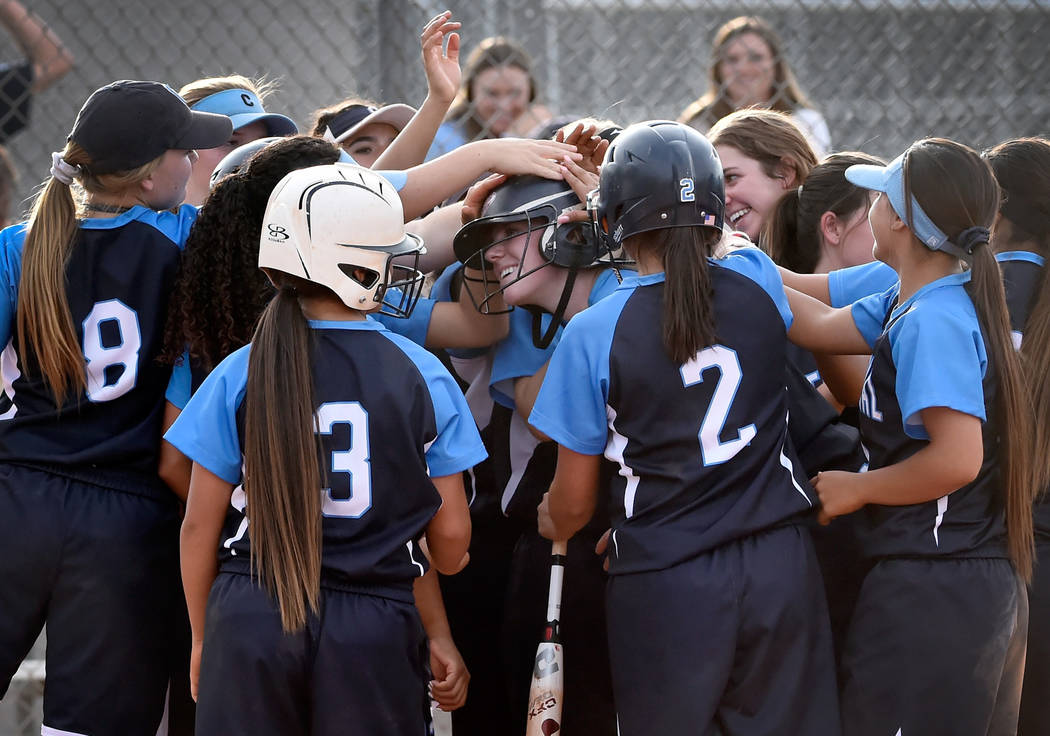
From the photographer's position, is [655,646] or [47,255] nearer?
[655,646]

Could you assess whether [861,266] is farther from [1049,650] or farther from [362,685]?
[362,685]

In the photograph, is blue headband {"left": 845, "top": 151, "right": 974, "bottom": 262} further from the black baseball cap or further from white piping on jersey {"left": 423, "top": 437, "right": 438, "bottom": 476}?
the black baseball cap

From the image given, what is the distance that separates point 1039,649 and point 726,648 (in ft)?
2.82

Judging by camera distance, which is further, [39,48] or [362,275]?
[39,48]

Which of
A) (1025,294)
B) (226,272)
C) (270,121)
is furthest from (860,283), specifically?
(270,121)

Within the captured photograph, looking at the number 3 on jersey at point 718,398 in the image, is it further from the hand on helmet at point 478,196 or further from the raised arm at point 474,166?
the hand on helmet at point 478,196

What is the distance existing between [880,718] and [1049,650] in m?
0.55

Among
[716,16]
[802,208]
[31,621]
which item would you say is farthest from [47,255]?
[716,16]

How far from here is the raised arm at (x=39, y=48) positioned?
399 centimetres

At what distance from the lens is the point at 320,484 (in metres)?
2.14

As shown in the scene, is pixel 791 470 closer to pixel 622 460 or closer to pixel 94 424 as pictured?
pixel 622 460

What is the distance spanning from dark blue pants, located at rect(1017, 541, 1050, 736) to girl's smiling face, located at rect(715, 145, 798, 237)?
1.17 metres

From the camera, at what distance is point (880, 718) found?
2.26m

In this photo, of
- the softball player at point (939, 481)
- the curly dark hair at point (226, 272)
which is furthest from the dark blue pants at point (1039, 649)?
the curly dark hair at point (226, 272)
